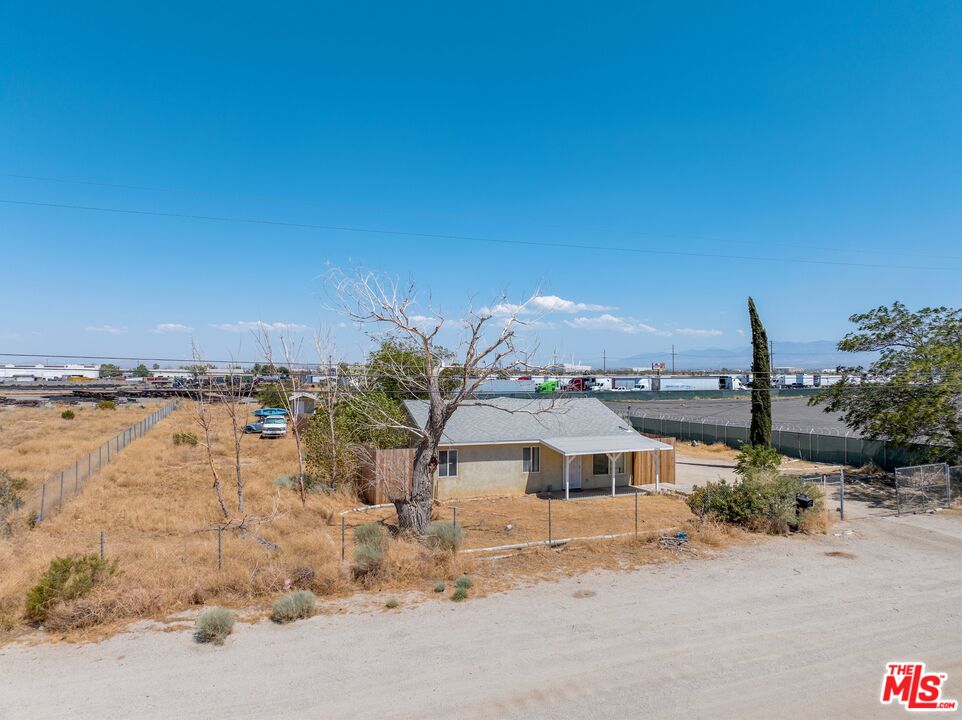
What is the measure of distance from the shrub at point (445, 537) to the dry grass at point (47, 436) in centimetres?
1577

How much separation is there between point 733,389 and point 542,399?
65.1 metres

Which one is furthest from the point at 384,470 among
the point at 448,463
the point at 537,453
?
the point at 537,453

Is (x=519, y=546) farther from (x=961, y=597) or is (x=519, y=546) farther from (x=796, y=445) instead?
(x=796, y=445)

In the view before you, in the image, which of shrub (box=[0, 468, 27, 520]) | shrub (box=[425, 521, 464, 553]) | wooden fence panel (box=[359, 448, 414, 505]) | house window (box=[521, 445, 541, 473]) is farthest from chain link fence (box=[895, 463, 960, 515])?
shrub (box=[0, 468, 27, 520])

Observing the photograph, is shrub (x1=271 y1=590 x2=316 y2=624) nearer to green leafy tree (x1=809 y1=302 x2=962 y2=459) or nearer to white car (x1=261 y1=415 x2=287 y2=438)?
green leafy tree (x1=809 y1=302 x2=962 y2=459)

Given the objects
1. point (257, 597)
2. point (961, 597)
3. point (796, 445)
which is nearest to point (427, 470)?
point (257, 597)

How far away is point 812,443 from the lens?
30766 mm

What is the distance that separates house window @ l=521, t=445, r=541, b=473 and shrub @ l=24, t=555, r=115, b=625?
14982 millimetres

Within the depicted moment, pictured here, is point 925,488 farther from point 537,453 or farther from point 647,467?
point 537,453

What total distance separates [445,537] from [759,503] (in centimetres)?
877

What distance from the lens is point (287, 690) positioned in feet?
23.9

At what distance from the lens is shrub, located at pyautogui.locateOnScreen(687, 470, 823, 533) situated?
49.5 ft

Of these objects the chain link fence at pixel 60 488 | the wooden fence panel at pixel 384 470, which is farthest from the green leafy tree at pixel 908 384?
the chain link fence at pixel 60 488

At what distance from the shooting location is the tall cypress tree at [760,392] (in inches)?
1076
